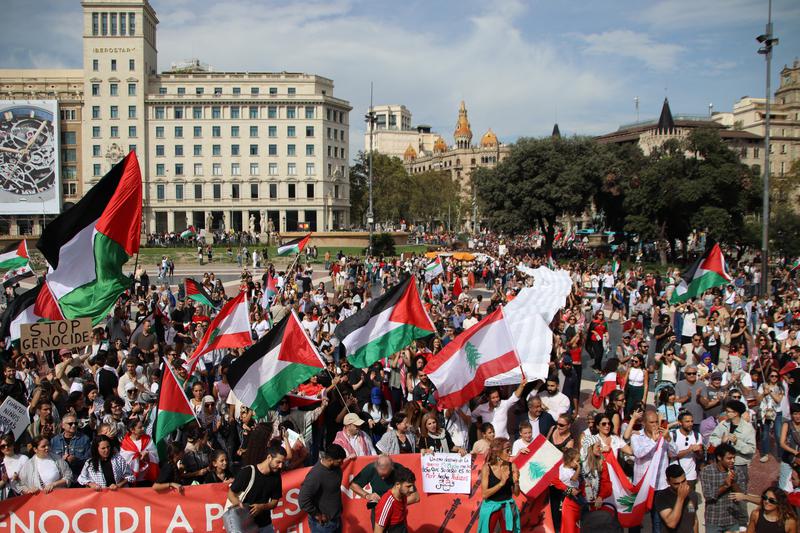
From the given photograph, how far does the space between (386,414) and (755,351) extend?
Result: 295 inches

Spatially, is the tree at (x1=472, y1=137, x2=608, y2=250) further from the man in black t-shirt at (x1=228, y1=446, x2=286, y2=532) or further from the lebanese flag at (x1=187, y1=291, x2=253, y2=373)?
the man in black t-shirt at (x1=228, y1=446, x2=286, y2=532)

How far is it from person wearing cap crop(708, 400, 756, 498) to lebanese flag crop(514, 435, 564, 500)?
7.34ft

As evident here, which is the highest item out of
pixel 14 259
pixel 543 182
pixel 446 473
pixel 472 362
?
pixel 543 182

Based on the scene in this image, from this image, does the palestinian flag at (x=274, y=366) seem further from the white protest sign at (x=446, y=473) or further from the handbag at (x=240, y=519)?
the handbag at (x=240, y=519)

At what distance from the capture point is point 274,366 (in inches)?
337

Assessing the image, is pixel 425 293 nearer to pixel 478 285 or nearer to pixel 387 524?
pixel 478 285

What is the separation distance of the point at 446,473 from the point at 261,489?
211cm

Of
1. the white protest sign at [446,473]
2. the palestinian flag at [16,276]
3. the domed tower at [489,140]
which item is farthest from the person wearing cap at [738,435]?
the domed tower at [489,140]

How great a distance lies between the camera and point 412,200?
9512 centimetres

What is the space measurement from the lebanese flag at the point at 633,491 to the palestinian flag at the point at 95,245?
6.97m

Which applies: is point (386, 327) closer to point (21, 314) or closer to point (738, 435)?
point (738, 435)

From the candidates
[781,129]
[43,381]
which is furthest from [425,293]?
[781,129]

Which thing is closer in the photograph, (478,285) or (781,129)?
(478,285)

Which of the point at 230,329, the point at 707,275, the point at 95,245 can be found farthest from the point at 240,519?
the point at 707,275
